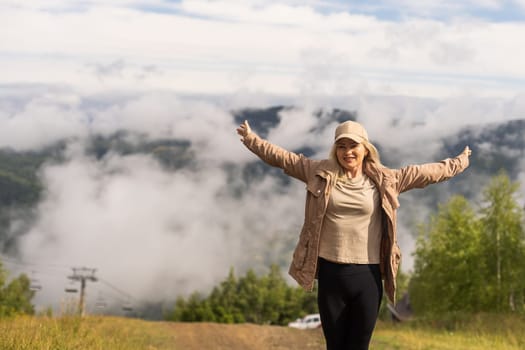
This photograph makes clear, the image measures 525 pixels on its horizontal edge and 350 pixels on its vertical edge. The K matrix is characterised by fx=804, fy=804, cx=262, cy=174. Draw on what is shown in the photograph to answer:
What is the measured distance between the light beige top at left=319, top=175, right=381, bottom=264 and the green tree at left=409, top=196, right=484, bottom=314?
3590 cm

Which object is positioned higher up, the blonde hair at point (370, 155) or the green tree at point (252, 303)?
the green tree at point (252, 303)

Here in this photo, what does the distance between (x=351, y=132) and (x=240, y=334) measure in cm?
1108

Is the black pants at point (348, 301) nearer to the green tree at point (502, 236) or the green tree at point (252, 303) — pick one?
the green tree at point (502, 236)

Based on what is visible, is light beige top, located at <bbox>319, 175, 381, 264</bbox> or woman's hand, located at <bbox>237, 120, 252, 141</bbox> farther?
woman's hand, located at <bbox>237, 120, 252, 141</bbox>

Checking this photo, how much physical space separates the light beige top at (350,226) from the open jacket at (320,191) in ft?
0.23

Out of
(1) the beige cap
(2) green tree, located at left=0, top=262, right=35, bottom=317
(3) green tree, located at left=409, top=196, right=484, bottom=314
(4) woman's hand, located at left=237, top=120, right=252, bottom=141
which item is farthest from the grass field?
(2) green tree, located at left=0, top=262, right=35, bottom=317

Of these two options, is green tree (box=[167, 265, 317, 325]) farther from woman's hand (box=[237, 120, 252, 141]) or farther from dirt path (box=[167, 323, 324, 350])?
woman's hand (box=[237, 120, 252, 141])

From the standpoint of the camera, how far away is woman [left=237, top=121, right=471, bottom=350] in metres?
6.30

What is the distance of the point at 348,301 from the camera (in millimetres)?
6410

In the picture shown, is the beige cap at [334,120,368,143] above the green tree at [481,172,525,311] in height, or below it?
below

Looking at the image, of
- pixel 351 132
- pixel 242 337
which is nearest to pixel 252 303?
pixel 242 337

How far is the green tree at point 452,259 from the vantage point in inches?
1644

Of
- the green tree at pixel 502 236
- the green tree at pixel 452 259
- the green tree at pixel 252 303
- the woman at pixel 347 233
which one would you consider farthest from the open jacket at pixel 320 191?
the green tree at pixel 252 303

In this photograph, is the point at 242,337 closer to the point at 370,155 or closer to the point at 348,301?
the point at 348,301
